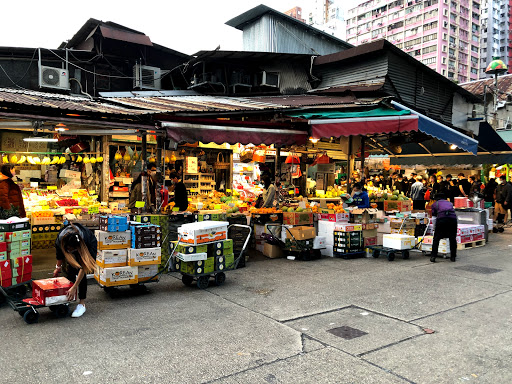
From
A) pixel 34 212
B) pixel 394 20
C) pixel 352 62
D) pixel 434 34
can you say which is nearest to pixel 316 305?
pixel 34 212

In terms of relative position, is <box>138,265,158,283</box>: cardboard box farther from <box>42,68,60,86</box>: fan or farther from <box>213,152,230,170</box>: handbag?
<box>42,68,60,86</box>: fan

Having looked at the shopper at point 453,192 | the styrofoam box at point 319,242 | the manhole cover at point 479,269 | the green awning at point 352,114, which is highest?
the green awning at point 352,114

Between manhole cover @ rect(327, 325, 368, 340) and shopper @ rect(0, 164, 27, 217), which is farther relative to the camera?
shopper @ rect(0, 164, 27, 217)

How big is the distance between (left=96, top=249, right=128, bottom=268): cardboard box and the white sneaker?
886 millimetres

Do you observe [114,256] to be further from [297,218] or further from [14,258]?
[297,218]

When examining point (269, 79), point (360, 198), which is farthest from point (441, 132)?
point (269, 79)

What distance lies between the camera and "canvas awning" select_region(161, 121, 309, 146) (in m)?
9.10

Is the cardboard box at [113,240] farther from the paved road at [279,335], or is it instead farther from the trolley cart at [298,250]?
the trolley cart at [298,250]

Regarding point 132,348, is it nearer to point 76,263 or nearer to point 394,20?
point 76,263

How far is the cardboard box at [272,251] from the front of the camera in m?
10.7

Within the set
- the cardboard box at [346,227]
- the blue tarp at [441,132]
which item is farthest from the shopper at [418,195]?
the cardboard box at [346,227]

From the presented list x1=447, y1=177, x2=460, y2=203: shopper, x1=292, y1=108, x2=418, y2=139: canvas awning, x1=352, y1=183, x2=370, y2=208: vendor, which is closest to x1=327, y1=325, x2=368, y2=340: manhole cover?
x1=292, y1=108, x2=418, y2=139: canvas awning

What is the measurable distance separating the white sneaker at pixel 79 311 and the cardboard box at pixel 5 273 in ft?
4.51

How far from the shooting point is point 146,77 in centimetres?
1841
